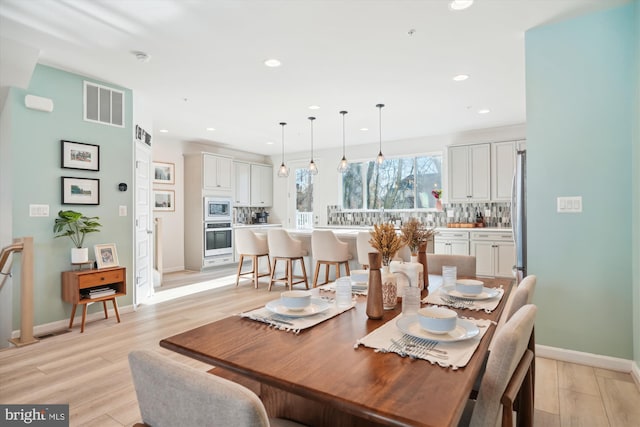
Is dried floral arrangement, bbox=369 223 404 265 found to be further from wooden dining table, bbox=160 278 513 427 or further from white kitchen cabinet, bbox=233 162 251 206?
white kitchen cabinet, bbox=233 162 251 206

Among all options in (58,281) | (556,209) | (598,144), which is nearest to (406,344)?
(556,209)

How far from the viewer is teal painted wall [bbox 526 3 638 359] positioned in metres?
2.52

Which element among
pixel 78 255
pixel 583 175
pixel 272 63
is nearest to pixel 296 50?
pixel 272 63

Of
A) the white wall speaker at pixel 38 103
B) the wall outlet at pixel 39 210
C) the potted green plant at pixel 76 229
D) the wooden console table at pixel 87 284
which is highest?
the white wall speaker at pixel 38 103

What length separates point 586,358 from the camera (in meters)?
2.62

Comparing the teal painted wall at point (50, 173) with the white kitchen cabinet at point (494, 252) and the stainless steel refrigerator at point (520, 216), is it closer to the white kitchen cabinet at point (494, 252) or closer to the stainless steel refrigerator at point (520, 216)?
the stainless steel refrigerator at point (520, 216)

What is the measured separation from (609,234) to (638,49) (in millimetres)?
1262

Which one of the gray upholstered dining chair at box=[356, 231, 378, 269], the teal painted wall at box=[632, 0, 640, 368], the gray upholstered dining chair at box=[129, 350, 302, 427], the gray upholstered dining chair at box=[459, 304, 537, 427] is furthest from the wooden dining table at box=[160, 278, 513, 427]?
the gray upholstered dining chair at box=[356, 231, 378, 269]

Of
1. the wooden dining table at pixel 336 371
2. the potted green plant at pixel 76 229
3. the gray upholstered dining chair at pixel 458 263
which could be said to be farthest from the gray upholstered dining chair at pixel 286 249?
the wooden dining table at pixel 336 371

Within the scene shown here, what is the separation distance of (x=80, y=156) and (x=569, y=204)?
4603 millimetres

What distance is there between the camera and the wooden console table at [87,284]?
3.43 metres

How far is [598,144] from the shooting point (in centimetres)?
258

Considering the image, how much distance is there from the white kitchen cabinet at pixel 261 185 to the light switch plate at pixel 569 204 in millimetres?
6439

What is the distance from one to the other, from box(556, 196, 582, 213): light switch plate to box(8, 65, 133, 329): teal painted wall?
442 cm
